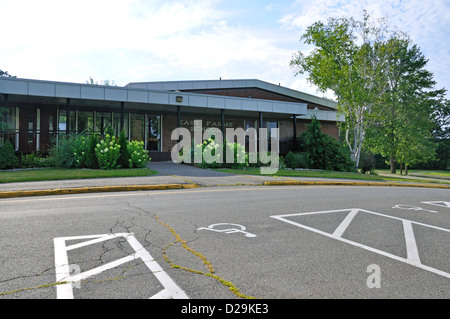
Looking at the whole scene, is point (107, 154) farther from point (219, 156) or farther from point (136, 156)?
point (219, 156)

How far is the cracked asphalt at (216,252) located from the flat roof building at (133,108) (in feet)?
37.7

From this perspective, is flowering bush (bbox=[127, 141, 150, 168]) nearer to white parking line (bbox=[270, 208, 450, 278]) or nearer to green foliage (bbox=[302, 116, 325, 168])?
white parking line (bbox=[270, 208, 450, 278])

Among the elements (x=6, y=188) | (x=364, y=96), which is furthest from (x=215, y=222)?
(x=364, y=96)

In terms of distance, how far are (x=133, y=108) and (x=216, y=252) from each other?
1951 cm

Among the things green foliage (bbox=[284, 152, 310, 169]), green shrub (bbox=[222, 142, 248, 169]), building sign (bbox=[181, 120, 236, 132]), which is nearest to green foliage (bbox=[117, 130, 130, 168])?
green shrub (bbox=[222, 142, 248, 169])

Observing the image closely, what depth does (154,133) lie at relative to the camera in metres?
23.5

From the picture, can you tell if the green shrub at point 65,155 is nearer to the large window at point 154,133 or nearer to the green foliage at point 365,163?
the large window at point 154,133

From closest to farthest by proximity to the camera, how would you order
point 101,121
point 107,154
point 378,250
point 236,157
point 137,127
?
point 378,250 < point 107,154 < point 236,157 < point 101,121 < point 137,127

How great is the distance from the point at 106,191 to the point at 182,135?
14.5 m

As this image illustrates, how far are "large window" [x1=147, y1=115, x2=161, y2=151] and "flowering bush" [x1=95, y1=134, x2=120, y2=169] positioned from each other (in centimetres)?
806

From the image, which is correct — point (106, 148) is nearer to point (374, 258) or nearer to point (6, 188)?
point (6, 188)

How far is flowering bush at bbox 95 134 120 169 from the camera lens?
14.7 metres

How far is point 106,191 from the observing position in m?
9.73

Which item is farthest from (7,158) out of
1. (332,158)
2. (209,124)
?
(332,158)
